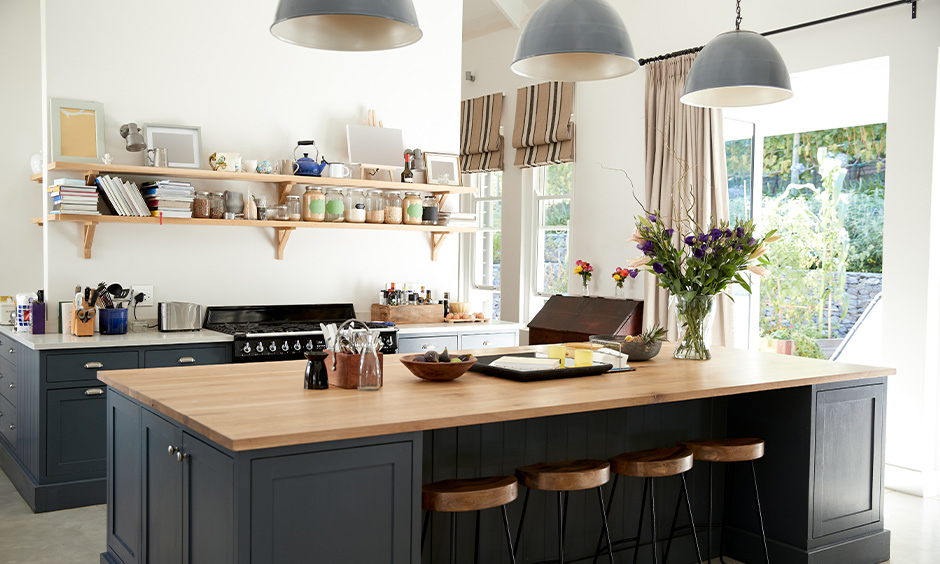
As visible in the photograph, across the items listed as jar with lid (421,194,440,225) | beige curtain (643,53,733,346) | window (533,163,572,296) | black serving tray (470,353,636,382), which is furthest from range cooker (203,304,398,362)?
window (533,163,572,296)

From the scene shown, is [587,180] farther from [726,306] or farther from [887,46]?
[887,46]

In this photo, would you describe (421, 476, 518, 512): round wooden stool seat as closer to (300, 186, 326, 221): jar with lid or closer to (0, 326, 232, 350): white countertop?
(0, 326, 232, 350): white countertop

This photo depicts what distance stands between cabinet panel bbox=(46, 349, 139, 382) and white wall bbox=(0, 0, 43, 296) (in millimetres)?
2726

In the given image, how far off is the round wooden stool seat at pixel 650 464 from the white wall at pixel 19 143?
5.46 meters

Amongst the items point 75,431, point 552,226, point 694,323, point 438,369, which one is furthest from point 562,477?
point 552,226

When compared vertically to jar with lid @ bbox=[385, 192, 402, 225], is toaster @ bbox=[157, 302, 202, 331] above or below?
below

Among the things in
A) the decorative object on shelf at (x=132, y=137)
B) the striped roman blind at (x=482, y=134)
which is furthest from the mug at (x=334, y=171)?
the striped roman blind at (x=482, y=134)

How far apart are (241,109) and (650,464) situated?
146 inches

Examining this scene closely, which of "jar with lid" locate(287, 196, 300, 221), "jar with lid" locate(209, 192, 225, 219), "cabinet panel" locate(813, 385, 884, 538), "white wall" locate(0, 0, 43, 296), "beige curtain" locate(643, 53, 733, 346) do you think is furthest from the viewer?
"white wall" locate(0, 0, 43, 296)

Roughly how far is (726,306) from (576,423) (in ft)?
Result: 9.80

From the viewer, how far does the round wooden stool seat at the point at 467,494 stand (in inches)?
102

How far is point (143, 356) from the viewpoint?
4.56 meters

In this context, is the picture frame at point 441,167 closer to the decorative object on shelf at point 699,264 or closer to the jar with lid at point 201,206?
the jar with lid at point 201,206

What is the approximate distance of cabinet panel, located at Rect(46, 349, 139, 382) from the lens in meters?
4.34
